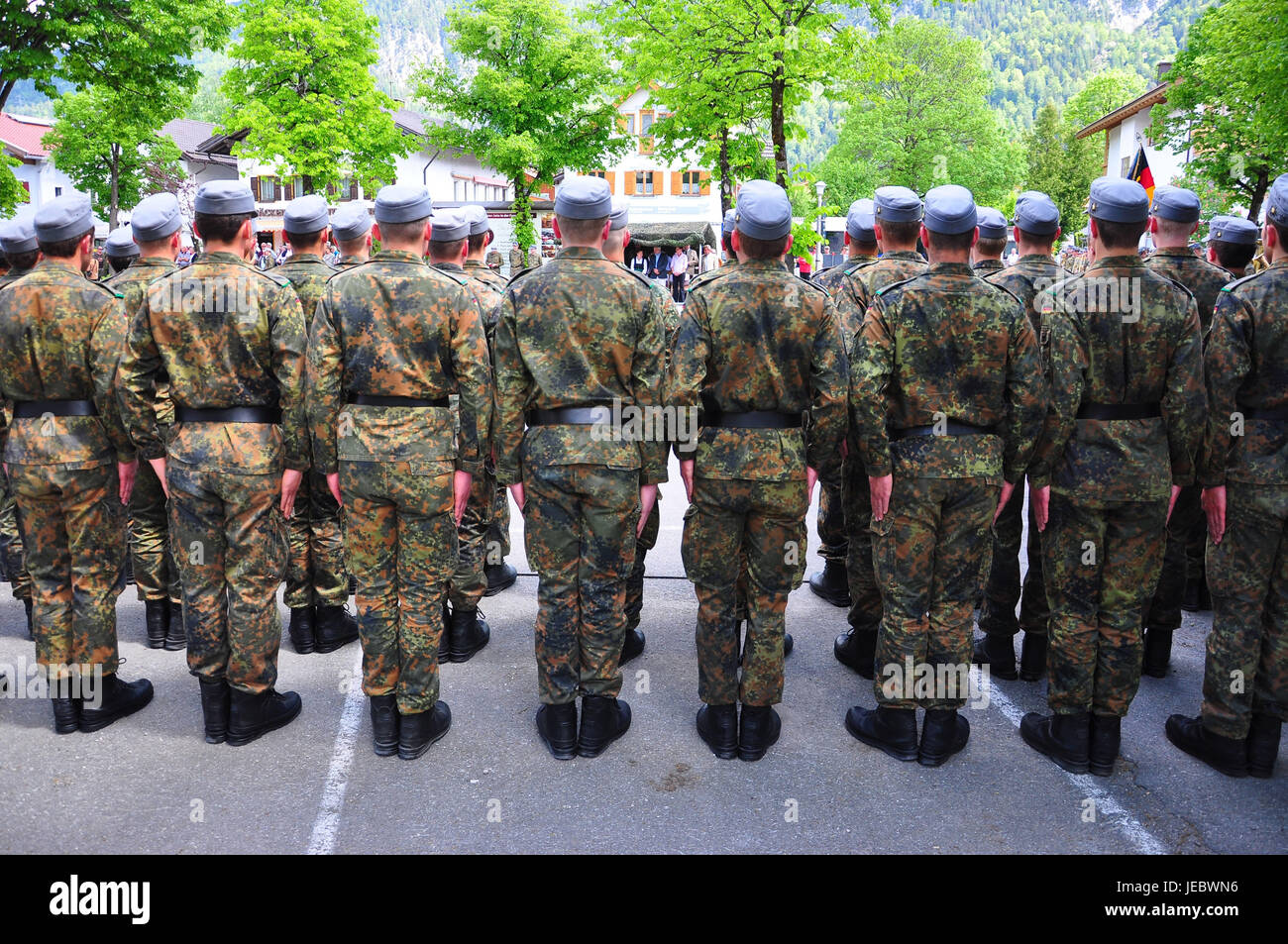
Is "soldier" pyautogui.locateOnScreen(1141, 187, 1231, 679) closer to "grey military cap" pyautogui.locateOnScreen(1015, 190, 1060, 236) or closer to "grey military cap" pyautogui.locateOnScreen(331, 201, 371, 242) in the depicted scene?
"grey military cap" pyautogui.locateOnScreen(1015, 190, 1060, 236)

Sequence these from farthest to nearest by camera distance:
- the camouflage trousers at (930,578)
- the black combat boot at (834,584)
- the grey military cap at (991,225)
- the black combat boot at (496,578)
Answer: the black combat boot at (496,578) → the black combat boot at (834,584) → the grey military cap at (991,225) → the camouflage trousers at (930,578)

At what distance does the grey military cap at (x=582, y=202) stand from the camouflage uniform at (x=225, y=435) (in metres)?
1.30

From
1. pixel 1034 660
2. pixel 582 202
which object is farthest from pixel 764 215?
pixel 1034 660

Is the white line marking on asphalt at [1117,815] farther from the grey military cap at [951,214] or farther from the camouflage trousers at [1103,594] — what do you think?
the grey military cap at [951,214]

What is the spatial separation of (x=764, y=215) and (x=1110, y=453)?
1804 millimetres

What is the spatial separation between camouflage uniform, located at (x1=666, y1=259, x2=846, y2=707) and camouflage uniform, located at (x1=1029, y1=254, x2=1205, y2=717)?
973 millimetres

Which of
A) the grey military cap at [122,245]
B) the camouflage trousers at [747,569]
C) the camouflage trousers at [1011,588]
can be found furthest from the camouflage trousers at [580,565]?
the grey military cap at [122,245]

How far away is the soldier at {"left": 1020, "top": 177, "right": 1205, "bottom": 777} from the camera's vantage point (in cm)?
412

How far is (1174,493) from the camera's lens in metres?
4.27

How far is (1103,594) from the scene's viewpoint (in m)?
4.25

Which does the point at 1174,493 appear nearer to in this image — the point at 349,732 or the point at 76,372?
the point at 349,732

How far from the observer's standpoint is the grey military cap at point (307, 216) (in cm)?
577

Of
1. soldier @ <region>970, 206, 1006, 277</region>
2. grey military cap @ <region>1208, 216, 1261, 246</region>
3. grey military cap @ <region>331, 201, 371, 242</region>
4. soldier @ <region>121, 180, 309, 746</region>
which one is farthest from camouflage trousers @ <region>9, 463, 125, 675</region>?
grey military cap @ <region>1208, 216, 1261, 246</region>
